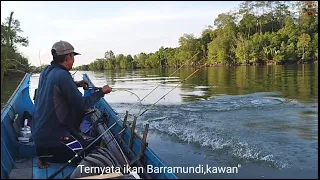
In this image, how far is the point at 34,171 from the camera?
434cm

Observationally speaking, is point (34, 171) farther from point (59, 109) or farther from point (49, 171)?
point (59, 109)

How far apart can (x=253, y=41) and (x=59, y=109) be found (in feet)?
234

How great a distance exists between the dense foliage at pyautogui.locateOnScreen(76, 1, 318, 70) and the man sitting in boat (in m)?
53.8

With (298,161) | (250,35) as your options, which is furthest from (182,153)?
(250,35)

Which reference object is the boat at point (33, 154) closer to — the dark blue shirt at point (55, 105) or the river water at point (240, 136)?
the dark blue shirt at point (55, 105)

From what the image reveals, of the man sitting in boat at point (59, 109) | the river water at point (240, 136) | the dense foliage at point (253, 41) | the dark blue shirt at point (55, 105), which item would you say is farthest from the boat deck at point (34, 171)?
the dense foliage at point (253, 41)

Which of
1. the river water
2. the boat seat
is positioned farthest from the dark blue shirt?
the river water

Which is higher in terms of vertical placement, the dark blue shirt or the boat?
the dark blue shirt

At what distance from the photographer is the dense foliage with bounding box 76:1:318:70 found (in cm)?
6588

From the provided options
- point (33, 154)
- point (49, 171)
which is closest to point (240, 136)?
point (33, 154)

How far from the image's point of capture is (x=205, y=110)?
1165cm

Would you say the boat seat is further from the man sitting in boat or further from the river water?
the river water

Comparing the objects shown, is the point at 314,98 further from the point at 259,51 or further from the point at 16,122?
the point at 259,51

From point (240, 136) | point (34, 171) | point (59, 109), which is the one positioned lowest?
point (240, 136)
